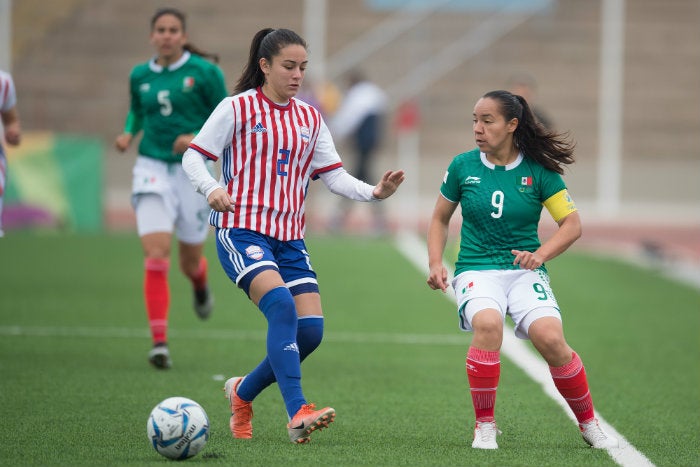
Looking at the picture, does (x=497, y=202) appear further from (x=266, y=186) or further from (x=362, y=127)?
(x=362, y=127)

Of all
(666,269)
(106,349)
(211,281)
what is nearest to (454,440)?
(106,349)

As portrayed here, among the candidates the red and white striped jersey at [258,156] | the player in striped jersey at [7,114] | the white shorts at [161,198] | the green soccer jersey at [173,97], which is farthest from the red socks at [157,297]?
the red and white striped jersey at [258,156]

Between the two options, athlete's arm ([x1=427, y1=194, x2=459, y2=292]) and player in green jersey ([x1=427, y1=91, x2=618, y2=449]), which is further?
athlete's arm ([x1=427, y1=194, x2=459, y2=292])

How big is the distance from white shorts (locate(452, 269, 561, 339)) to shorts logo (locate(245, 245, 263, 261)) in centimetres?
101

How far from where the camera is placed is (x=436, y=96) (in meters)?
27.0

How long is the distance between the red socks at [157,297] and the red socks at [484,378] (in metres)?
3.15

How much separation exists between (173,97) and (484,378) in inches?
144

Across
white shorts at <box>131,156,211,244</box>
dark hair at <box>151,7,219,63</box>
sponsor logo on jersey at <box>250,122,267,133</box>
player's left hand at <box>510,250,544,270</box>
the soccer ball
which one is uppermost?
dark hair at <box>151,7,219,63</box>

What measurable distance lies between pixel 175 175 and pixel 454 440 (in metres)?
3.39

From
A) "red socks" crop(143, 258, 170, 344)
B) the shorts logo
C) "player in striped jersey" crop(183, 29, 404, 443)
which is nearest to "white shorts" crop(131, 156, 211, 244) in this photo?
"red socks" crop(143, 258, 170, 344)

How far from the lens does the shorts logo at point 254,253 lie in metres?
6.28

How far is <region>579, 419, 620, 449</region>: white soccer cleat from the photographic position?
6270mm

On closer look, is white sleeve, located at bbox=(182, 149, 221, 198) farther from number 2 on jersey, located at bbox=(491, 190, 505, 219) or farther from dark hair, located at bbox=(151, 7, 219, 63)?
dark hair, located at bbox=(151, 7, 219, 63)

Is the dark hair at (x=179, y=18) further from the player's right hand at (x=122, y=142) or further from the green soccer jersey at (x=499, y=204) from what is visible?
the green soccer jersey at (x=499, y=204)
